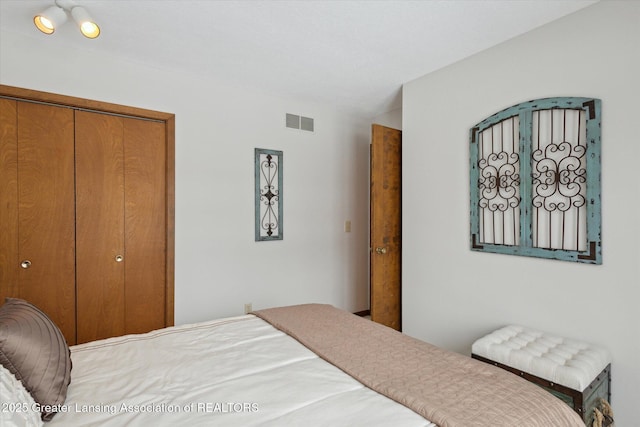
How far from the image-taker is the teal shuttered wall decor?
197 cm

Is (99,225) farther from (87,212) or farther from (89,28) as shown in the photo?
(89,28)

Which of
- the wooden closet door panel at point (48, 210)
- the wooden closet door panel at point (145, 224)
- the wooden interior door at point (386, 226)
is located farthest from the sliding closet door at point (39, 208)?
the wooden interior door at point (386, 226)

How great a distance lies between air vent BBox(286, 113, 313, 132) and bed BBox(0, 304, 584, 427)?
2459mm

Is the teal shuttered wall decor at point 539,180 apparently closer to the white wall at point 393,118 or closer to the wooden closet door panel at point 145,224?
the white wall at point 393,118

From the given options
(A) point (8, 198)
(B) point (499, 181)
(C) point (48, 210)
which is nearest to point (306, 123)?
(B) point (499, 181)

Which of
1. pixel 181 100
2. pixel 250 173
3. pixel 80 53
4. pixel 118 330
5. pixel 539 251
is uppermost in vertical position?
pixel 80 53

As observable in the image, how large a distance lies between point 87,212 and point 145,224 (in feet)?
1.36

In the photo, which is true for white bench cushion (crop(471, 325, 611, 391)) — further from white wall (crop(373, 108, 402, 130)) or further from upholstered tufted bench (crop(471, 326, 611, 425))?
white wall (crop(373, 108, 402, 130))

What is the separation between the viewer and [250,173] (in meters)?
3.32

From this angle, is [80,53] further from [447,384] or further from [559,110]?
[559,110]

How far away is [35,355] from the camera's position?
3.49ft

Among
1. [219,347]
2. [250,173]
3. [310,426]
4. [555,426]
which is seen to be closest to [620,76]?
[555,426]

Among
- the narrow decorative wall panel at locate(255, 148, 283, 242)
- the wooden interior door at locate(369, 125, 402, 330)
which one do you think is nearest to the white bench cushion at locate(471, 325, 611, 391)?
the wooden interior door at locate(369, 125, 402, 330)

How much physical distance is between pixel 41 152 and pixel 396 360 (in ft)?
9.02
